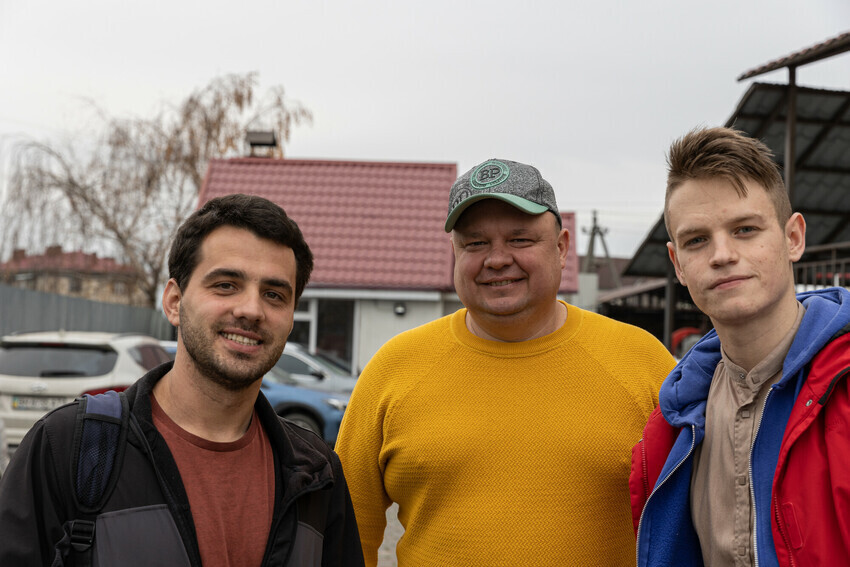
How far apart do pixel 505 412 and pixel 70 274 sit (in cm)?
1913

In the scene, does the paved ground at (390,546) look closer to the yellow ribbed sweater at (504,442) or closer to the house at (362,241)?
the yellow ribbed sweater at (504,442)

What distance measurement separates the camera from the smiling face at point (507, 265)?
9.08 feet

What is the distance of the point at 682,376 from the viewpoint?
95.7 inches

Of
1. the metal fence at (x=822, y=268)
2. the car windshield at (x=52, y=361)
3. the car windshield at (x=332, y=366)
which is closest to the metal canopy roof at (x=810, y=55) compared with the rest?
the metal fence at (x=822, y=268)

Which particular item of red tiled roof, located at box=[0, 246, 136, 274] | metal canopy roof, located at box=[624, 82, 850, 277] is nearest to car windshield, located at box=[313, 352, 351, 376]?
metal canopy roof, located at box=[624, 82, 850, 277]

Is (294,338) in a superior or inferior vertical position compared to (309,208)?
inferior

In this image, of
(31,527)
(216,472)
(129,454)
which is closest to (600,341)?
(216,472)

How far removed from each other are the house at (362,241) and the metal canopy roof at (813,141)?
4571mm

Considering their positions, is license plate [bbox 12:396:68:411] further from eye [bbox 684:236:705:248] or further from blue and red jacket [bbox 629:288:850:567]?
eye [bbox 684:236:705:248]

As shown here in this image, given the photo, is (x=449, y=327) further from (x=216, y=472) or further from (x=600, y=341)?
(x=216, y=472)

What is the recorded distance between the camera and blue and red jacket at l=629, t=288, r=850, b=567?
1.85 metres

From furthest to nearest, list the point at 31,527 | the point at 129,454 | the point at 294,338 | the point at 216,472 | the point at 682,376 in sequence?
the point at 294,338 < the point at 682,376 < the point at 216,472 < the point at 129,454 < the point at 31,527

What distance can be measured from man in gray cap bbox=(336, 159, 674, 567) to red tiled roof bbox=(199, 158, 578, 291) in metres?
12.5

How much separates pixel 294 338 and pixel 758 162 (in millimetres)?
14775
